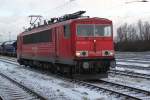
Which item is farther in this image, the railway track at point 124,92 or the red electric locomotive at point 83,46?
the red electric locomotive at point 83,46

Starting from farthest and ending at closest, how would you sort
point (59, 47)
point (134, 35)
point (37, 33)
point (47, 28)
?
point (134, 35)
point (37, 33)
point (47, 28)
point (59, 47)

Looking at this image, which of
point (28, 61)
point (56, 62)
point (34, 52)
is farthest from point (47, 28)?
point (28, 61)

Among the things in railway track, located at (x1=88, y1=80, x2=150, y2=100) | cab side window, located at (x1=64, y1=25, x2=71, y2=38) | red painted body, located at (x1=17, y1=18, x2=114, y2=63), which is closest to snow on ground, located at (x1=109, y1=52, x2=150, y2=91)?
railway track, located at (x1=88, y1=80, x2=150, y2=100)

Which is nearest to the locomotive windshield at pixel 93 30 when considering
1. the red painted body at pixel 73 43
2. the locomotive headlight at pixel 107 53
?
the red painted body at pixel 73 43

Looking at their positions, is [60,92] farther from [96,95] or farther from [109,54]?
[109,54]

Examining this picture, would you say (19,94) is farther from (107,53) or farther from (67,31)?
(107,53)

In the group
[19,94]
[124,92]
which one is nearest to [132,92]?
[124,92]

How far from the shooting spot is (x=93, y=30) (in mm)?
19172

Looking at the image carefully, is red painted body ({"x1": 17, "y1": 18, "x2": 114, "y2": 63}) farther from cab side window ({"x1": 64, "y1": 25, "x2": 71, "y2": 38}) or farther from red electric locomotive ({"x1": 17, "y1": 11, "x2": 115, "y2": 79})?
cab side window ({"x1": 64, "y1": 25, "x2": 71, "y2": 38})

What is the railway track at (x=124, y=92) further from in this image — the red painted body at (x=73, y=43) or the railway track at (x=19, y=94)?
the railway track at (x=19, y=94)

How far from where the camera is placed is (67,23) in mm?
19234

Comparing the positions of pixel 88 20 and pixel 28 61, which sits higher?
pixel 88 20

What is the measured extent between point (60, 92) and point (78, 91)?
0.74m

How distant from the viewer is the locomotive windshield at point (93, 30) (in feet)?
62.0
